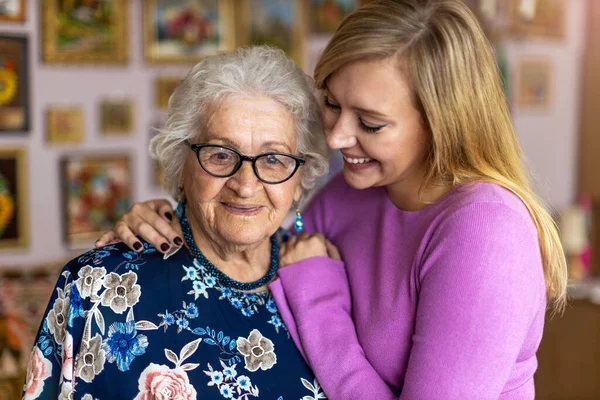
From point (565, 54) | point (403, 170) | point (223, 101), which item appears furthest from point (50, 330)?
point (565, 54)

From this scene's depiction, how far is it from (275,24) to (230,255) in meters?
3.37

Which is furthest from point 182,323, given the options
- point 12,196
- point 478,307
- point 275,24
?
point 275,24

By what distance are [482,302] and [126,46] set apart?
139 inches

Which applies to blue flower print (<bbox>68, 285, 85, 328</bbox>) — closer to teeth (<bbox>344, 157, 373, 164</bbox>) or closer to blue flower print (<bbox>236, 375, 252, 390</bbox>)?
blue flower print (<bbox>236, 375, 252, 390</bbox>)

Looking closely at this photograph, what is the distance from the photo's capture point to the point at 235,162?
5.50 feet

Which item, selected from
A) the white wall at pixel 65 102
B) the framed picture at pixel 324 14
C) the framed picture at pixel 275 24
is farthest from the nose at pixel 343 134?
the framed picture at pixel 324 14

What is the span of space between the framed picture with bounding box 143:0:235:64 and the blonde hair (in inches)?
124

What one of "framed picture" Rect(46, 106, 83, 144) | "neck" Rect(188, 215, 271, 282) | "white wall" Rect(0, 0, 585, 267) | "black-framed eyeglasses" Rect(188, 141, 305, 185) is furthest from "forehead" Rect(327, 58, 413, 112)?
"framed picture" Rect(46, 106, 83, 144)

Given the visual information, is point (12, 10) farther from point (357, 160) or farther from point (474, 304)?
point (474, 304)

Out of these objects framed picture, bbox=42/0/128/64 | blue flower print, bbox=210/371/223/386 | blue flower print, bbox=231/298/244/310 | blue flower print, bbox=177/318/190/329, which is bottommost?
blue flower print, bbox=210/371/223/386

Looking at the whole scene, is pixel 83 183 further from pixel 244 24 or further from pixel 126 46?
pixel 244 24

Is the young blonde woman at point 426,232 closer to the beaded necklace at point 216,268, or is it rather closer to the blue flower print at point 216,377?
the beaded necklace at point 216,268

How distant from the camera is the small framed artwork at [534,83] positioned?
527 centimetres

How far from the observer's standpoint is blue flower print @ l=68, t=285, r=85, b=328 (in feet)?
5.31
